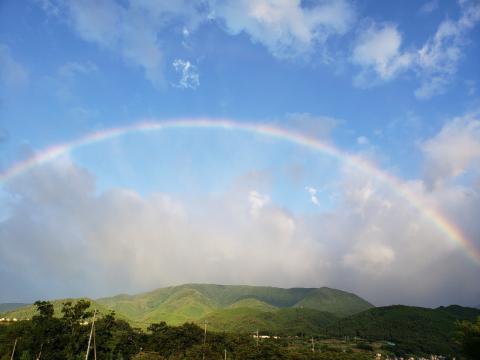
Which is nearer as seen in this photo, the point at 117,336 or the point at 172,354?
the point at 172,354

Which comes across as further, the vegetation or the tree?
the vegetation

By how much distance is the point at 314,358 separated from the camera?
95625 mm

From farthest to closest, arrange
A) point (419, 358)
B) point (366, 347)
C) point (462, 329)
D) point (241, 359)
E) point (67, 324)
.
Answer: point (366, 347) → point (419, 358) → point (67, 324) → point (241, 359) → point (462, 329)

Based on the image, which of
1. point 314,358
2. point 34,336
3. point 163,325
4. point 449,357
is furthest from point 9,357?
point 449,357

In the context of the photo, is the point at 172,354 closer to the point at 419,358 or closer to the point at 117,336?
the point at 117,336

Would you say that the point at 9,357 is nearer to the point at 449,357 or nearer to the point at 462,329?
the point at 462,329

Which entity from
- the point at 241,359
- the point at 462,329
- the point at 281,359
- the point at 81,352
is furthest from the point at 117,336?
the point at 462,329

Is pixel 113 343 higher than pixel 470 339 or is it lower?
lower

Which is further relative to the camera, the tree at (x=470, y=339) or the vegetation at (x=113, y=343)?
the vegetation at (x=113, y=343)

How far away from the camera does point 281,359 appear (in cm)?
9194

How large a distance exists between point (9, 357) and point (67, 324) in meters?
18.6

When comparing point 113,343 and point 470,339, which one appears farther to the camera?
point 113,343

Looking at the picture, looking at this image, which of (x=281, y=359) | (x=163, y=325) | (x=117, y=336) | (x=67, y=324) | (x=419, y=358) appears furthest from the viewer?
(x=419, y=358)

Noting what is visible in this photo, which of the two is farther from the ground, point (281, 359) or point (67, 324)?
point (67, 324)
